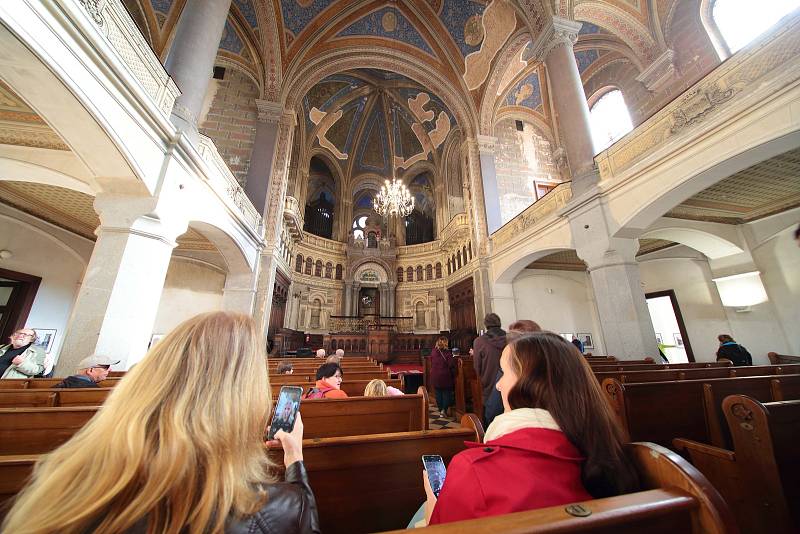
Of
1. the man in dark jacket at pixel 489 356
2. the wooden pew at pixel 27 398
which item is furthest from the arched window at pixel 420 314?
the wooden pew at pixel 27 398

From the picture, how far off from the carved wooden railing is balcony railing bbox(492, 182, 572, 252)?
4.40 ft

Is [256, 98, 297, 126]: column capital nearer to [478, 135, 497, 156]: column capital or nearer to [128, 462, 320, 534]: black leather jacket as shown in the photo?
A: [478, 135, 497, 156]: column capital

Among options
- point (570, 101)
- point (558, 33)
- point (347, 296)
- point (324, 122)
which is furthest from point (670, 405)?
point (324, 122)

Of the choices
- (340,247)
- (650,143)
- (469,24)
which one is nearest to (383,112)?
(469,24)

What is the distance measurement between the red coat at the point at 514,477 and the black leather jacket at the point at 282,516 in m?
0.40

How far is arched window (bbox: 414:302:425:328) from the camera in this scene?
51.1ft

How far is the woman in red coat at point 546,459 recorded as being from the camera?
2.53 feet

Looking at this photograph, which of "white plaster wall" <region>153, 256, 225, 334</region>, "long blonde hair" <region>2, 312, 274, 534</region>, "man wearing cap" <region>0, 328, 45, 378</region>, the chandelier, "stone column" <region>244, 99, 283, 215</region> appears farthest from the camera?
the chandelier

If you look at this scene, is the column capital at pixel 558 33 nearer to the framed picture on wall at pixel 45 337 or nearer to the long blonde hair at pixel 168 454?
the long blonde hair at pixel 168 454

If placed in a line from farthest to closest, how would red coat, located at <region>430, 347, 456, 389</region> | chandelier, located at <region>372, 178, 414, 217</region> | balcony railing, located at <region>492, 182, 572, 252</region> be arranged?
chandelier, located at <region>372, 178, 414, 217</region> → balcony railing, located at <region>492, 182, 572, 252</region> → red coat, located at <region>430, 347, 456, 389</region>

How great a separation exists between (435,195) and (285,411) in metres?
16.6

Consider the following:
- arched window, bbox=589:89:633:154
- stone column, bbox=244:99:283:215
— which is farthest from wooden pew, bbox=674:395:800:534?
arched window, bbox=589:89:633:154

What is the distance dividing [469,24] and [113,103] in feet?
38.2

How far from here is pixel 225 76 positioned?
9969 millimetres
